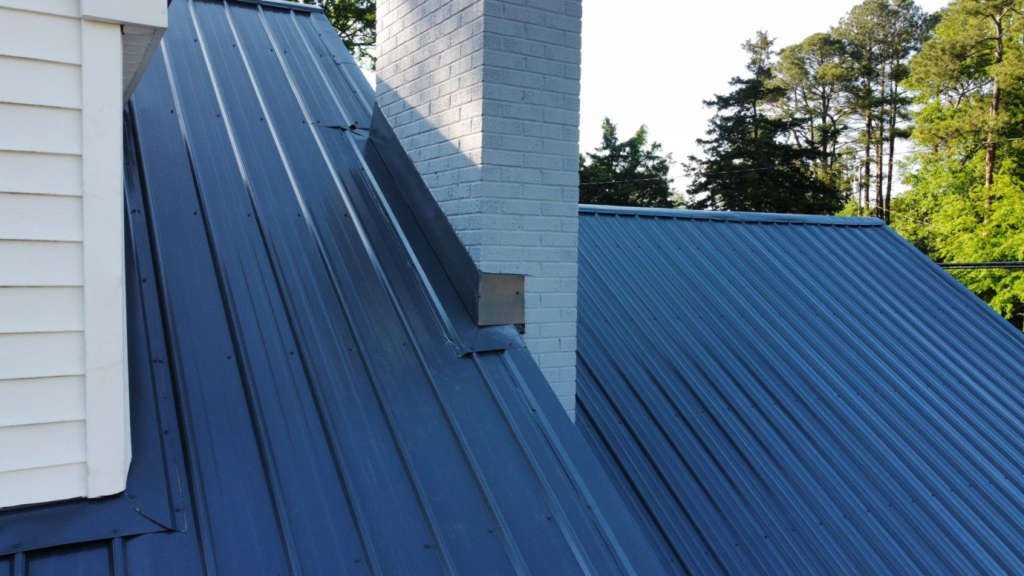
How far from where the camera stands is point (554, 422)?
136 inches

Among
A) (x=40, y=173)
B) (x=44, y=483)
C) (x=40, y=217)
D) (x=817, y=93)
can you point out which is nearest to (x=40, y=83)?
(x=40, y=173)

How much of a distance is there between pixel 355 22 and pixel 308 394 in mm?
22080

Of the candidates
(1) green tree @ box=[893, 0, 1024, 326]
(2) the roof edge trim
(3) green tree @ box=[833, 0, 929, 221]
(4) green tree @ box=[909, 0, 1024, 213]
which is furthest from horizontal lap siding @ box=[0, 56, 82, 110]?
(3) green tree @ box=[833, 0, 929, 221]

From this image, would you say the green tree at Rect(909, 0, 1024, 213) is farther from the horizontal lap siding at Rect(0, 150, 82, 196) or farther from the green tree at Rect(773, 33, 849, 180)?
the horizontal lap siding at Rect(0, 150, 82, 196)

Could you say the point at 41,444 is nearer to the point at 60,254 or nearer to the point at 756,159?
the point at 60,254

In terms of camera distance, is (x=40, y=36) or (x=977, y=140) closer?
(x=40, y=36)

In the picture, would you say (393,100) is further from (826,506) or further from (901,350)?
(901,350)

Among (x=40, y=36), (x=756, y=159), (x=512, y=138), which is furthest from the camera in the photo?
(x=756, y=159)

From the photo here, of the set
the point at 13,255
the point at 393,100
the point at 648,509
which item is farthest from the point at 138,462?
the point at 648,509

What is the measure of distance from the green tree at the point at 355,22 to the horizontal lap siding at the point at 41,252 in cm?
2151

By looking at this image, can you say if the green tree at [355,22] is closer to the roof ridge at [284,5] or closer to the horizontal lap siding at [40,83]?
the roof ridge at [284,5]

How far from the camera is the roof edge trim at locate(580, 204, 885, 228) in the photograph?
7660mm

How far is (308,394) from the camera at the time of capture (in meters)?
3.17

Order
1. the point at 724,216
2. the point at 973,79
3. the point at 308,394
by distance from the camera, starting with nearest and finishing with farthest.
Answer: the point at 308,394 → the point at 724,216 → the point at 973,79
